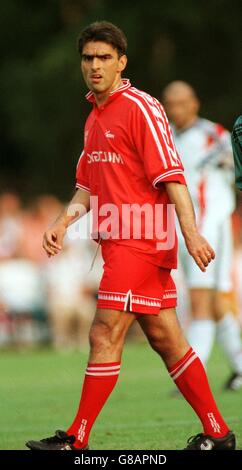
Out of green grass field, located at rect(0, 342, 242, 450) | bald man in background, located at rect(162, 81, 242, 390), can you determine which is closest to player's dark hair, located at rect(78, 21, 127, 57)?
green grass field, located at rect(0, 342, 242, 450)

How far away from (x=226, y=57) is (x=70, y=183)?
4172 mm

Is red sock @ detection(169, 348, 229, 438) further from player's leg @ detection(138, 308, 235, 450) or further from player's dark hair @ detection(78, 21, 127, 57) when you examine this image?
player's dark hair @ detection(78, 21, 127, 57)

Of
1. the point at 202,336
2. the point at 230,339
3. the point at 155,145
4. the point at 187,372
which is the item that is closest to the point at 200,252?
the point at 155,145

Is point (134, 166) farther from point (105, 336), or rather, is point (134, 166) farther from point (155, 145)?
point (105, 336)

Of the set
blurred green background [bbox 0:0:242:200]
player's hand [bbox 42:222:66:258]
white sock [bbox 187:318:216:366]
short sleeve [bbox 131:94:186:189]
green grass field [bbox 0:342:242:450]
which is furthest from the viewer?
blurred green background [bbox 0:0:242:200]

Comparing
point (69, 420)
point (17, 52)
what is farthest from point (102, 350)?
point (17, 52)

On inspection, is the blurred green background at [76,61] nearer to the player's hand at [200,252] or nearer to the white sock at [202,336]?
the white sock at [202,336]

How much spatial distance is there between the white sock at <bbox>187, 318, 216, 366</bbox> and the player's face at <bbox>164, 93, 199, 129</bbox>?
168cm

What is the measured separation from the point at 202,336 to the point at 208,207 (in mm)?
1124

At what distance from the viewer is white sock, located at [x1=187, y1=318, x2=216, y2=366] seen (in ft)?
37.6

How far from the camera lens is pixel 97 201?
7613mm

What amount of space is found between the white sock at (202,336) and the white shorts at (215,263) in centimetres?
33

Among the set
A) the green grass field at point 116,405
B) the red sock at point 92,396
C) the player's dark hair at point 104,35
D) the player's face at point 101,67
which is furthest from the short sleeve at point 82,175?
the green grass field at point 116,405

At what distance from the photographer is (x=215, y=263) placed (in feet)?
38.8
